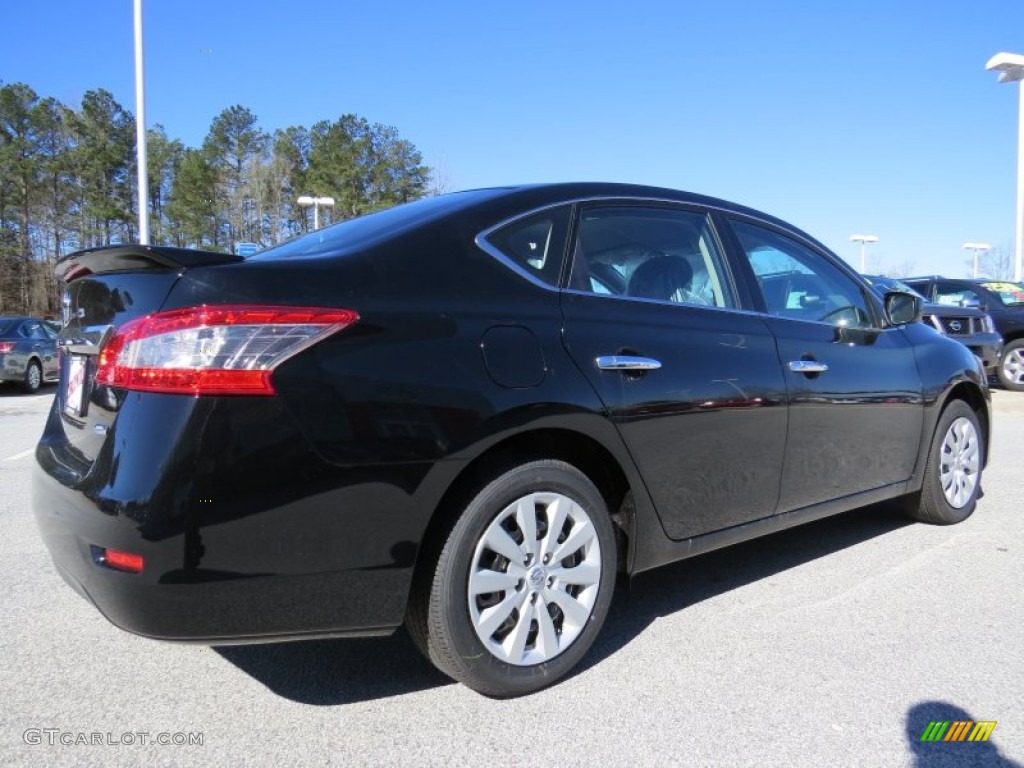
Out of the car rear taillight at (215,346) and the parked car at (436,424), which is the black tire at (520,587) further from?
the car rear taillight at (215,346)

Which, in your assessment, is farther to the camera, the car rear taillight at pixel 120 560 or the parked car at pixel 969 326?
the parked car at pixel 969 326

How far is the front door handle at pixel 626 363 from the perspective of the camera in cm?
260

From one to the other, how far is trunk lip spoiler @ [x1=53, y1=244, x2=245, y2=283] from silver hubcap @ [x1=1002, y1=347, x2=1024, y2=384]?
43.4ft

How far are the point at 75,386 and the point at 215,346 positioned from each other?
31.2 inches

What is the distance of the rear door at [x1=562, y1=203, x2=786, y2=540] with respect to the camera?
266 cm

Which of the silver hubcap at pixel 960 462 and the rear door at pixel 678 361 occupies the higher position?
the rear door at pixel 678 361

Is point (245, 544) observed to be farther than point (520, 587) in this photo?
No

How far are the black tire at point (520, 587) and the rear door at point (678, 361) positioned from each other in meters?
0.31

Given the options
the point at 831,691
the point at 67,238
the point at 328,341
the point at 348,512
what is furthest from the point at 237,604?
the point at 67,238

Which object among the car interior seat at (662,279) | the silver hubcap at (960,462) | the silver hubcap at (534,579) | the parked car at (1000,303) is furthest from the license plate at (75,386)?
the parked car at (1000,303)

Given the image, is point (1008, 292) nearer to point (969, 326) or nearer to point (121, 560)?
point (969, 326)

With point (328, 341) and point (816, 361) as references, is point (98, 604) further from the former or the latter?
point (816, 361)

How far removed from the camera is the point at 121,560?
6.47 feet

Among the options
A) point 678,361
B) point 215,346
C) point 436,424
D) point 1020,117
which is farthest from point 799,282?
point 1020,117
